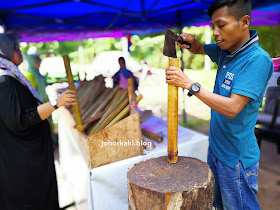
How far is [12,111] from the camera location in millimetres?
1527

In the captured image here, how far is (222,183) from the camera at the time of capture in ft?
4.42

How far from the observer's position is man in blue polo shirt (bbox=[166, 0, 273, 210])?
42.0 inches

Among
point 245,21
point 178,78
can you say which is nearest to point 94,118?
point 178,78

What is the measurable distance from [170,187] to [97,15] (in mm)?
4172

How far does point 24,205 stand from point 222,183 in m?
1.58

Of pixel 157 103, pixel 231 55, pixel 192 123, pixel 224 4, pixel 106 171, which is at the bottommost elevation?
pixel 192 123

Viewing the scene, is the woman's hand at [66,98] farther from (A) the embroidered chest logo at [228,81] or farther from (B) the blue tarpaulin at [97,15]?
(B) the blue tarpaulin at [97,15]

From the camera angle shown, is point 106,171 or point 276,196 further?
point 276,196

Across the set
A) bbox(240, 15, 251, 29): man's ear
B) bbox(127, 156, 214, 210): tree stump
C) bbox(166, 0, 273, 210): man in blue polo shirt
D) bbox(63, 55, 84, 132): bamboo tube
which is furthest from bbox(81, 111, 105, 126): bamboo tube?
bbox(240, 15, 251, 29): man's ear

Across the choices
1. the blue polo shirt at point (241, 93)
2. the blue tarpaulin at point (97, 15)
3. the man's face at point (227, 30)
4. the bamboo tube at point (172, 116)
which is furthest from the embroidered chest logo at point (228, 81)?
the blue tarpaulin at point (97, 15)

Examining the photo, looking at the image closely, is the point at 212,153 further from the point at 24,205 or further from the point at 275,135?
the point at 275,135

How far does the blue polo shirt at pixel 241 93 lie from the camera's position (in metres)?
1.07

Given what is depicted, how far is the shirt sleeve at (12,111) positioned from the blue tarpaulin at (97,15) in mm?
1926

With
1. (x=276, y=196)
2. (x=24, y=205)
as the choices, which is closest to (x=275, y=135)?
(x=276, y=196)
